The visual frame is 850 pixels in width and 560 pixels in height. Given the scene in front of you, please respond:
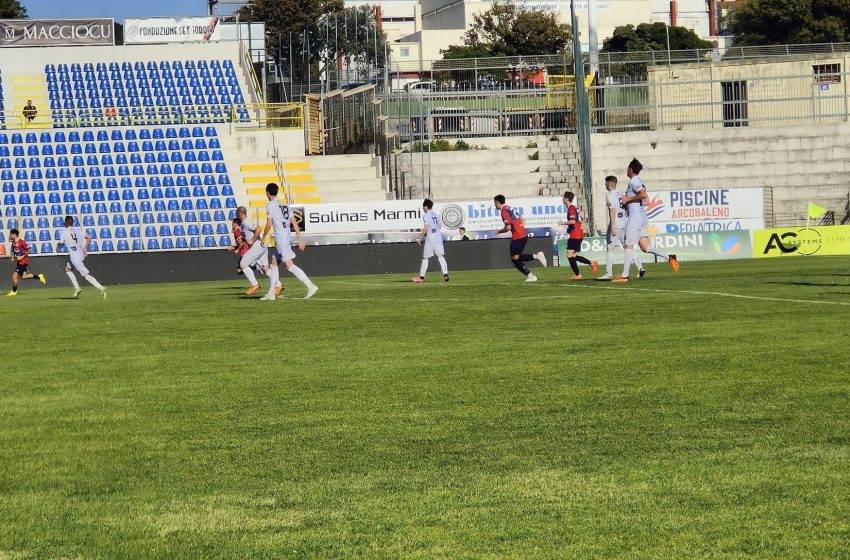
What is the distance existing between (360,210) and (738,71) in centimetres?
2021

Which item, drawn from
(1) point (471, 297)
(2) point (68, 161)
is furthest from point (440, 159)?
(1) point (471, 297)

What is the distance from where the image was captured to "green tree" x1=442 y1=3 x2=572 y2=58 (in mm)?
99812

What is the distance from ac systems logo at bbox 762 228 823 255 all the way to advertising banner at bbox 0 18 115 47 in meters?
34.5

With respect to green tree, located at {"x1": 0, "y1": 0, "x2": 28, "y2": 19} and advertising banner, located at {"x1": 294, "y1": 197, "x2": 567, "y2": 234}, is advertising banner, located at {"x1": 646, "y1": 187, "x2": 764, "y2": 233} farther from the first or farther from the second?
green tree, located at {"x1": 0, "y1": 0, "x2": 28, "y2": 19}

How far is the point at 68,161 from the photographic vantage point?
4803cm

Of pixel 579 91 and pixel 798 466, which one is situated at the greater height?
pixel 579 91

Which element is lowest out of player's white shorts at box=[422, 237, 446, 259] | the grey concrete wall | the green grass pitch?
the green grass pitch

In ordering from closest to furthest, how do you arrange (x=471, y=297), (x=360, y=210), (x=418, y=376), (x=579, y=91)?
1. (x=418, y=376)
2. (x=471, y=297)
3. (x=360, y=210)
4. (x=579, y=91)

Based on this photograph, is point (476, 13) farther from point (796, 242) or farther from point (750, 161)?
point (796, 242)

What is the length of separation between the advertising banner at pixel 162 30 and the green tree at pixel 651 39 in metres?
43.4

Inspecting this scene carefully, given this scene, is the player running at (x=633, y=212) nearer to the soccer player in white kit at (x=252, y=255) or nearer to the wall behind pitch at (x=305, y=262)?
the soccer player in white kit at (x=252, y=255)

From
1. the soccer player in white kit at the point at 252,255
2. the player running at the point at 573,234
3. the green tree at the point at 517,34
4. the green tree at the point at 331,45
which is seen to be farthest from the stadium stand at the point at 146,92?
the green tree at the point at 517,34

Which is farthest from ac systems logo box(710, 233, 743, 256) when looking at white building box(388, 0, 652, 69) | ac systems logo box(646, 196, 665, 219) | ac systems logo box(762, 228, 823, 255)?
white building box(388, 0, 652, 69)

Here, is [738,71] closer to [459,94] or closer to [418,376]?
[459,94]
